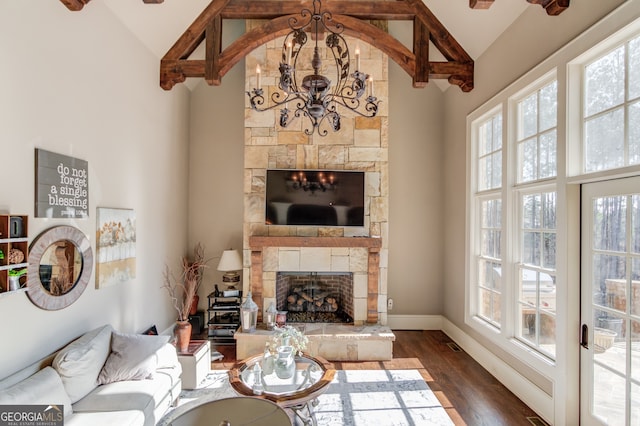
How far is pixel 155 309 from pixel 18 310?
6.40 ft

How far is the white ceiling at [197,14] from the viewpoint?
3.24 metres

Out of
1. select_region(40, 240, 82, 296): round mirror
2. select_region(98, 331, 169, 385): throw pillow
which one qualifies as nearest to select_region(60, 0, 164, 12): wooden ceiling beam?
select_region(40, 240, 82, 296): round mirror

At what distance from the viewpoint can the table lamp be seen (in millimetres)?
4602

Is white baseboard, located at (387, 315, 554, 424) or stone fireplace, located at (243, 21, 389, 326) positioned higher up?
stone fireplace, located at (243, 21, 389, 326)

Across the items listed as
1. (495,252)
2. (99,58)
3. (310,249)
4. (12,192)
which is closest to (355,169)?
(310,249)

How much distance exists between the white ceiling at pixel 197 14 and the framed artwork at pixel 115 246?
186cm

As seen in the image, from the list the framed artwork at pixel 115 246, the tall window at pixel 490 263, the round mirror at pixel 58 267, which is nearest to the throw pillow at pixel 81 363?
the round mirror at pixel 58 267

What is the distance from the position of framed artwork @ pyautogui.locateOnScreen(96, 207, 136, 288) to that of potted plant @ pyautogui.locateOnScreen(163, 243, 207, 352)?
627 mm

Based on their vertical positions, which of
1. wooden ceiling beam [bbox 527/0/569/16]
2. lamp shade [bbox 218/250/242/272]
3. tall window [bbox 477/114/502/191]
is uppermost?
wooden ceiling beam [bbox 527/0/569/16]

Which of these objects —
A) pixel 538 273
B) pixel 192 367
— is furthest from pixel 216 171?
pixel 538 273

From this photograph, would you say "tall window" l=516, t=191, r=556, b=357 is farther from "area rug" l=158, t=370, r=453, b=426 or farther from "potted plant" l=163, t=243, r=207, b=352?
"potted plant" l=163, t=243, r=207, b=352

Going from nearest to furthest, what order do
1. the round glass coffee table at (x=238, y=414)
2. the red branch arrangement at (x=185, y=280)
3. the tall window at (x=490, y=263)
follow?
the round glass coffee table at (x=238, y=414)
the tall window at (x=490, y=263)
the red branch arrangement at (x=185, y=280)

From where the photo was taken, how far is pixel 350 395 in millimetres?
3209

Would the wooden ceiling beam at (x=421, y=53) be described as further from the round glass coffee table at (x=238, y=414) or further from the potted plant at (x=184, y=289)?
the round glass coffee table at (x=238, y=414)
